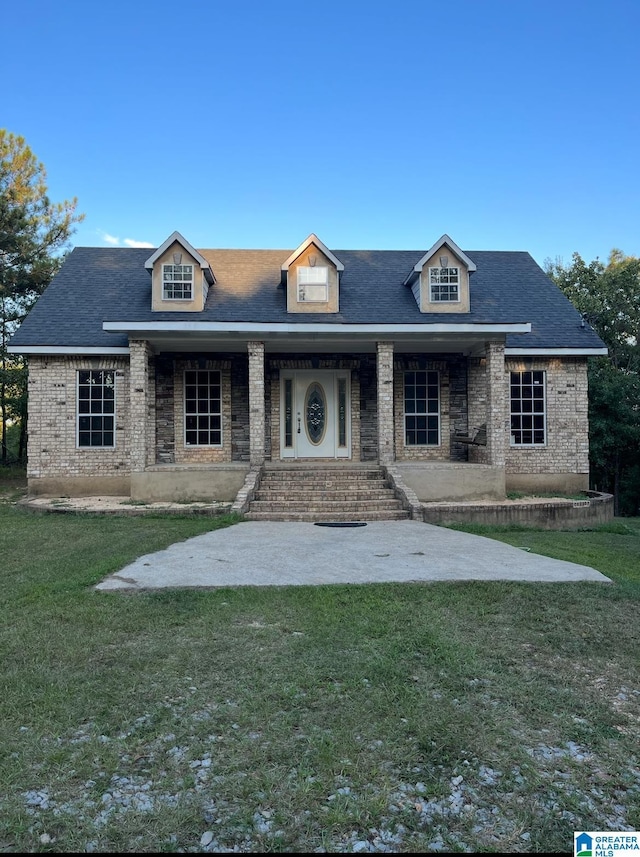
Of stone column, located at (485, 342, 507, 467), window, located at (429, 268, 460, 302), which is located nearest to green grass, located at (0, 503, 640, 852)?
stone column, located at (485, 342, 507, 467)

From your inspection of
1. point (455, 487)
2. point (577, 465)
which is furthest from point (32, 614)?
point (577, 465)

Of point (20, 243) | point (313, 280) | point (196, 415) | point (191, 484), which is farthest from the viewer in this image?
point (20, 243)

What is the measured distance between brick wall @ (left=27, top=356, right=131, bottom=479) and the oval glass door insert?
4.87 meters

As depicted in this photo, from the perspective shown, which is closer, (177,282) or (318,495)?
(318,495)

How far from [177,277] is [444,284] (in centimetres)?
706

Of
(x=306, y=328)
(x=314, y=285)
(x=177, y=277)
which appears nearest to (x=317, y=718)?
(x=306, y=328)

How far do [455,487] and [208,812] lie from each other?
412 inches

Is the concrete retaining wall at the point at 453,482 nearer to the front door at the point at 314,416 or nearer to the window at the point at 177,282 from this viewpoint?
the front door at the point at 314,416

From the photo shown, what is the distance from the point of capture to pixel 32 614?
4.85 m

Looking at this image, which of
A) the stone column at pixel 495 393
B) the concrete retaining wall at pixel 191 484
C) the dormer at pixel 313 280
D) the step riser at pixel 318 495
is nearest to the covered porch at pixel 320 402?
the stone column at pixel 495 393

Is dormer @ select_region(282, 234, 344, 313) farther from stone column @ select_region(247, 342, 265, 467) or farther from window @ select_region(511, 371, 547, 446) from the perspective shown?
window @ select_region(511, 371, 547, 446)

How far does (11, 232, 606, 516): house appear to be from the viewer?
12.6 meters

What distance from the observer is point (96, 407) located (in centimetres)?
1379

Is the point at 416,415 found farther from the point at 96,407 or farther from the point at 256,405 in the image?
the point at 96,407
